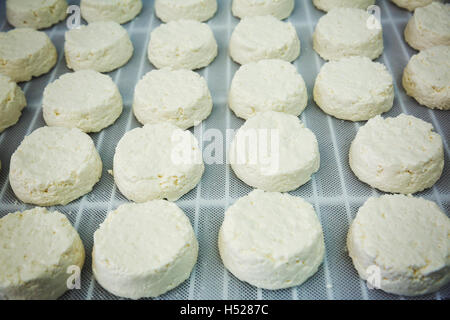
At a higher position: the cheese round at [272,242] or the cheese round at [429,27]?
the cheese round at [429,27]

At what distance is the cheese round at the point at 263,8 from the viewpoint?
3.31m

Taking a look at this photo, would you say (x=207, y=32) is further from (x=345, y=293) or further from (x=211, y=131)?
(x=345, y=293)

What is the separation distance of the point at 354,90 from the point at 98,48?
1.79 metres

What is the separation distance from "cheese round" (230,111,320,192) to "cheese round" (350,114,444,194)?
10.6 inches

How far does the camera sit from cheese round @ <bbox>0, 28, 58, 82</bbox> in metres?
2.97

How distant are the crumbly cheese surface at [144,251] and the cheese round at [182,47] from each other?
1303 mm

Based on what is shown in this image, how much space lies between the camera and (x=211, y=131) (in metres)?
2.69

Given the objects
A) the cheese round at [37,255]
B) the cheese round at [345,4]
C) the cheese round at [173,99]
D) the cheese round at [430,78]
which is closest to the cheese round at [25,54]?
the cheese round at [173,99]

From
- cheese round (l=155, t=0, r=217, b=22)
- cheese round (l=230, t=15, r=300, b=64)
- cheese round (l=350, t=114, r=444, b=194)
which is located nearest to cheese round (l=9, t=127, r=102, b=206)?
cheese round (l=230, t=15, r=300, b=64)

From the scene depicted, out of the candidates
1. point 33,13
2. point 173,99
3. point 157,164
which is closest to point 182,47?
point 173,99

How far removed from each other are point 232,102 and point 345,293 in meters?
1.37

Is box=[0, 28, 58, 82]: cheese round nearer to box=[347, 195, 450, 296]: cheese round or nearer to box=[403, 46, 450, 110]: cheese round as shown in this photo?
box=[347, 195, 450, 296]: cheese round

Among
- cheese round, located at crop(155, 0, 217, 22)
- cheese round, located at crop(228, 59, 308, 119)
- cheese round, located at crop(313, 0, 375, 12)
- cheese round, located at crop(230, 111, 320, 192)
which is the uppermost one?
cheese round, located at crop(313, 0, 375, 12)

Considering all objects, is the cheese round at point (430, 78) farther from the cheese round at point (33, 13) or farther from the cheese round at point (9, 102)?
the cheese round at point (33, 13)
